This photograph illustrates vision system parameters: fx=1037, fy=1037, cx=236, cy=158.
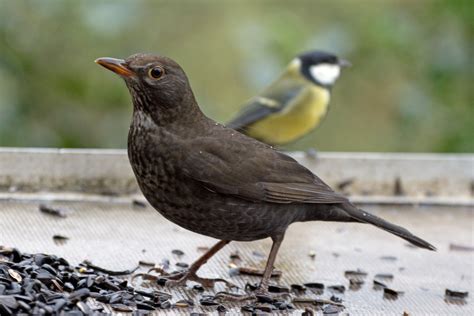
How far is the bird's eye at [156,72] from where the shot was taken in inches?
201

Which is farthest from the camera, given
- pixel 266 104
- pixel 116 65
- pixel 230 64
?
pixel 230 64

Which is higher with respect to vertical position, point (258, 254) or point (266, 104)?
point (266, 104)

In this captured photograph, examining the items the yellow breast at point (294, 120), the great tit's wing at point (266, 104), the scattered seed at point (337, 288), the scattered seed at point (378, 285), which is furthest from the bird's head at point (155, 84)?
the yellow breast at point (294, 120)

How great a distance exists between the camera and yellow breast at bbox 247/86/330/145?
924cm

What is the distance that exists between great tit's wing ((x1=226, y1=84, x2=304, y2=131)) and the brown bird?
333 cm

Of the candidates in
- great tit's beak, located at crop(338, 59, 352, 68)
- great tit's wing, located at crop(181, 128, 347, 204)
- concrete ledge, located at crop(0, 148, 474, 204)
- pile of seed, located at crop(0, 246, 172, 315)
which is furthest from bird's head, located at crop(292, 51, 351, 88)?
pile of seed, located at crop(0, 246, 172, 315)

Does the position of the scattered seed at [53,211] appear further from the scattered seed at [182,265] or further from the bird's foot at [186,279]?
the bird's foot at [186,279]

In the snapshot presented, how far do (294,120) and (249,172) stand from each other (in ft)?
13.9

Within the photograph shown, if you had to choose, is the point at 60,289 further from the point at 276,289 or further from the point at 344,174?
the point at 344,174

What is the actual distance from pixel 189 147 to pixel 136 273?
2.38 ft

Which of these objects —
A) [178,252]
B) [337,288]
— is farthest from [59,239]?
[337,288]

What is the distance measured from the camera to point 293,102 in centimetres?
957

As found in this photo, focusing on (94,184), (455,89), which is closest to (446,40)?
(455,89)

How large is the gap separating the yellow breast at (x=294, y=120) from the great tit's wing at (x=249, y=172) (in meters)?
3.70
